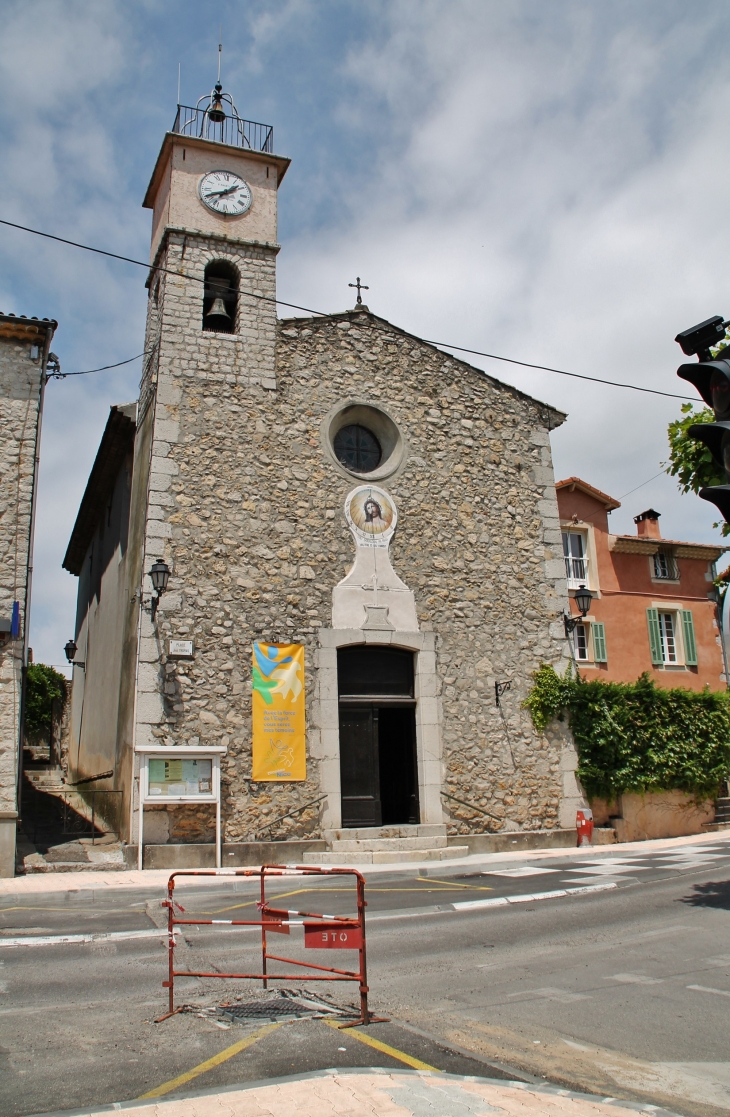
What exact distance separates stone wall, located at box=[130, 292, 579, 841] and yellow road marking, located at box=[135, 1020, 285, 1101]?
790 centimetres

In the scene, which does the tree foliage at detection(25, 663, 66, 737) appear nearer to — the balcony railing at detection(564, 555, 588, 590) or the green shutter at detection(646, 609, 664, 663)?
the balcony railing at detection(564, 555, 588, 590)

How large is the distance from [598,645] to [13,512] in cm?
1653

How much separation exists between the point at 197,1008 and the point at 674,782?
12.3 m

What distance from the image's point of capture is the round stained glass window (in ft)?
50.2

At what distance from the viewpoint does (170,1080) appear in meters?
4.03

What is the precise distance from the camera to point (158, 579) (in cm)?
1253

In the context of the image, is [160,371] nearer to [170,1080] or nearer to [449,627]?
[449,627]

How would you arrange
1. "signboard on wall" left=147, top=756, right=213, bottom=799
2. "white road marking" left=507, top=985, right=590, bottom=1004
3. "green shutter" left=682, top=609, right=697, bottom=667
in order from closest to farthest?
"white road marking" left=507, top=985, right=590, bottom=1004, "signboard on wall" left=147, top=756, right=213, bottom=799, "green shutter" left=682, top=609, right=697, bottom=667

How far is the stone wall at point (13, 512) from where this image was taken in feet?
37.1

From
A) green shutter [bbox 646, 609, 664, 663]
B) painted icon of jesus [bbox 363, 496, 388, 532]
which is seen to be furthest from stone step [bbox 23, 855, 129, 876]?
green shutter [bbox 646, 609, 664, 663]

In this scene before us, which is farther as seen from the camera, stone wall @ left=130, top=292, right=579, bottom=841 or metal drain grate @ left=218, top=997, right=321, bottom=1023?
stone wall @ left=130, top=292, right=579, bottom=841

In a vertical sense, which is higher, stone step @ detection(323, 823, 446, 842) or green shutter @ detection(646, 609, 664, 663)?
green shutter @ detection(646, 609, 664, 663)

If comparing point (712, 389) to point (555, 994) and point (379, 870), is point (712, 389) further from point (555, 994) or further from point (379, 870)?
point (379, 870)

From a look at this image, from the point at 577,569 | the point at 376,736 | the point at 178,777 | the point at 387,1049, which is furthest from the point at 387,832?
the point at 577,569
